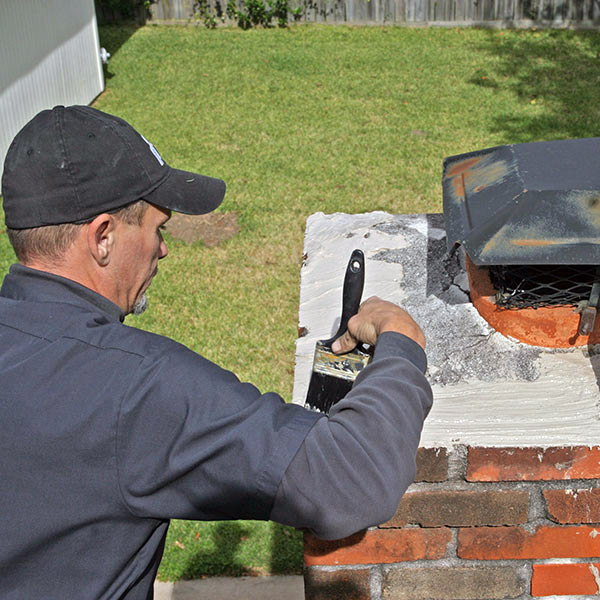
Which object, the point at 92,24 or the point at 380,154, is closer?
the point at 380,154

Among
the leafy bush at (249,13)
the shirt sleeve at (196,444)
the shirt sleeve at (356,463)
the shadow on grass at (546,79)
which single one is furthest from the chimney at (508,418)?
the leafy bush at (249,13)

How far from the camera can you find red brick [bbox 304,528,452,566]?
1.89m

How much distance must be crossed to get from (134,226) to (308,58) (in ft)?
29.2

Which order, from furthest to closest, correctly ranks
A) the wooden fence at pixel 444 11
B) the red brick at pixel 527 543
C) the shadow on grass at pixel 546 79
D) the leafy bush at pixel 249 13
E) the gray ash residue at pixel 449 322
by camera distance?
the leafy bush at pixel 249 13
the wooden fence at pixel 444 11
the shadow on grass at pixel 546 79
the gray ash residue at pixel 449 322
the red brick at pixel 527 543

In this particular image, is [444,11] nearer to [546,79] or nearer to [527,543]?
[546,79]

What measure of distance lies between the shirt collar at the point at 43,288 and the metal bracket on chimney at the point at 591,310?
1218 millimetres

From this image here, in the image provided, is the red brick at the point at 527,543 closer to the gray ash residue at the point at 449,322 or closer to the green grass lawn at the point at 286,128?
the gray ash residue at the point at 449,322

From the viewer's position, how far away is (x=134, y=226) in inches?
62.6

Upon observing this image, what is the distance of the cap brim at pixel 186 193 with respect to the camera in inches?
63.4

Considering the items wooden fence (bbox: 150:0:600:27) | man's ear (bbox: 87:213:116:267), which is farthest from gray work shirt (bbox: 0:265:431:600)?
wooden fence (bbox: 150:0:600:27)

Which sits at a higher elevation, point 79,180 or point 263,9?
point 79,180

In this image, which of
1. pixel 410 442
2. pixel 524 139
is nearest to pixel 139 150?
pixel 410 442

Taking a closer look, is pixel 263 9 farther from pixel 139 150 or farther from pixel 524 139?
pixel 139 150

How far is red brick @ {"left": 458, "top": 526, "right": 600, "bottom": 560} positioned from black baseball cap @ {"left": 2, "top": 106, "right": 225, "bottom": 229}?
1154mm
